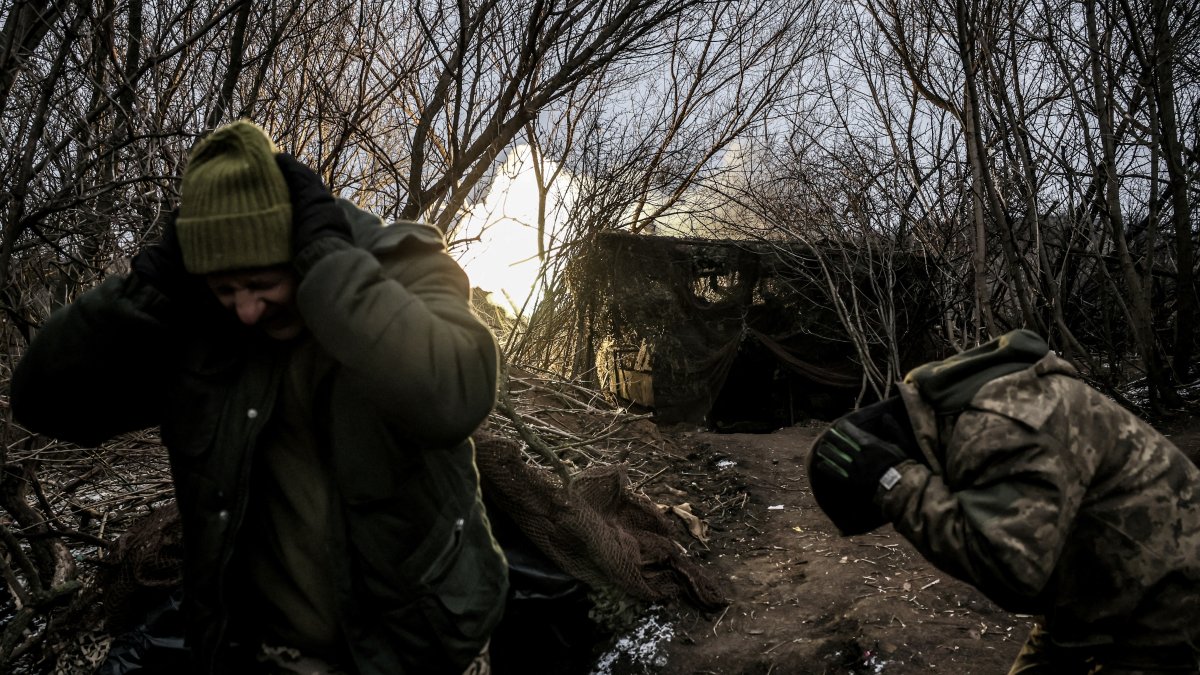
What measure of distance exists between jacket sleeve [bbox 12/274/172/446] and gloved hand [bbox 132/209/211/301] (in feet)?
0.06

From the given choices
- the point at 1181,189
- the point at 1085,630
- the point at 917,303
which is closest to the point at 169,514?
the point at 1085,630

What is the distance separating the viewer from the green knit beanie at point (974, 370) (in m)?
1.61

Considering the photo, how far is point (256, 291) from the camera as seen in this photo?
4.51 feet

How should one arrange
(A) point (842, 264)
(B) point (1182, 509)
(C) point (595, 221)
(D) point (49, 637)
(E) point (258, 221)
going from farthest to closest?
(A) point (842, 264), (C) point (595, 221), (D) point (49, 637), (B) point (1182, 509), (E) point (258, 221)

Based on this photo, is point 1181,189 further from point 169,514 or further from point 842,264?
point 169,514

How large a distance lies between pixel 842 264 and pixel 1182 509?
358 inches

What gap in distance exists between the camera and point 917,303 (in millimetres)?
10734

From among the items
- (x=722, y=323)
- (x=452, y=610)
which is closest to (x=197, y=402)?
(x=452, y=610)

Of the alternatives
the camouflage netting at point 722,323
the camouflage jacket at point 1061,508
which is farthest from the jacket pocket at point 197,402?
the camouflage netting at point 722,323

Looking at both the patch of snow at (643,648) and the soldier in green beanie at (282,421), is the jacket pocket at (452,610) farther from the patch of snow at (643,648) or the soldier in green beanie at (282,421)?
the patch of snow at (643,648)

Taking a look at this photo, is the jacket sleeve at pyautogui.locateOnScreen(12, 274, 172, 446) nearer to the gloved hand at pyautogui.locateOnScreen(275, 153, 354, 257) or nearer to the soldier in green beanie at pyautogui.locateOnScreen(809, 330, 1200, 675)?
the gloved hand at pyautogui.locateOnScreen(275, 153, 354, 257)

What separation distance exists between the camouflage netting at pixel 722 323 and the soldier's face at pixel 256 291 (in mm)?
9941

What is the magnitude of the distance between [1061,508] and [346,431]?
1369 millimetres

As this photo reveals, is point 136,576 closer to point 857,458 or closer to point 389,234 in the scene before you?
point 389,234
